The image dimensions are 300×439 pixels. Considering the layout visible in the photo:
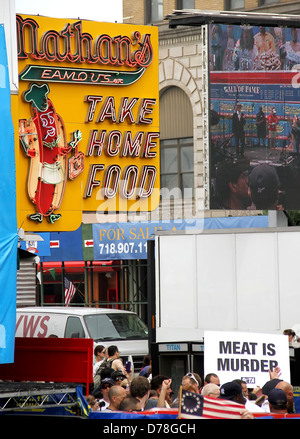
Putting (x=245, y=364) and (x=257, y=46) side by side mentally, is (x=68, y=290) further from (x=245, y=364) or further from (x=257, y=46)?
(x=245, y=364)

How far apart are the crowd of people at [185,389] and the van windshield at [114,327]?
7629 millimetres

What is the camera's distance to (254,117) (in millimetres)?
22359

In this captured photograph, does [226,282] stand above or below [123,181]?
below

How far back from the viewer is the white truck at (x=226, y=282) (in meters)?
16.3

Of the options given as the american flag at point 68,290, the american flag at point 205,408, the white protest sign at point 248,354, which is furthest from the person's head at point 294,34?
the american flag at point 205,408

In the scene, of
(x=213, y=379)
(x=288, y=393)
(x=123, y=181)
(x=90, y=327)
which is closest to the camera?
(x=288, y=393)

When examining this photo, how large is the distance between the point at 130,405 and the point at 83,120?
11787 millimetres

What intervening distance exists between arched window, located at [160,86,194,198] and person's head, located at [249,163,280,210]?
1234 centimetres

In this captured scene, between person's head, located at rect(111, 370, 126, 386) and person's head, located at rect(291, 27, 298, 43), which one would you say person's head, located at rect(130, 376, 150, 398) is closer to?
person's head, located at rect(111, 370, 126, 386)

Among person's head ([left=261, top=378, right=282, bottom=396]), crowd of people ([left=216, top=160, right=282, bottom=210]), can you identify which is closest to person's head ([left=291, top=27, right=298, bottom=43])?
crowd of people ([left=216, top=160, right=282, bottom=210])

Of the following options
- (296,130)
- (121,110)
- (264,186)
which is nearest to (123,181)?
(121,110)

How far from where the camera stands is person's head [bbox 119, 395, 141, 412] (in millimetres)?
9430

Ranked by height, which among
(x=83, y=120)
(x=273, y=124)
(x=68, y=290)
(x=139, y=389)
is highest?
(x=273, y=124)

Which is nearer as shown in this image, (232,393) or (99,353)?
(232,393)
